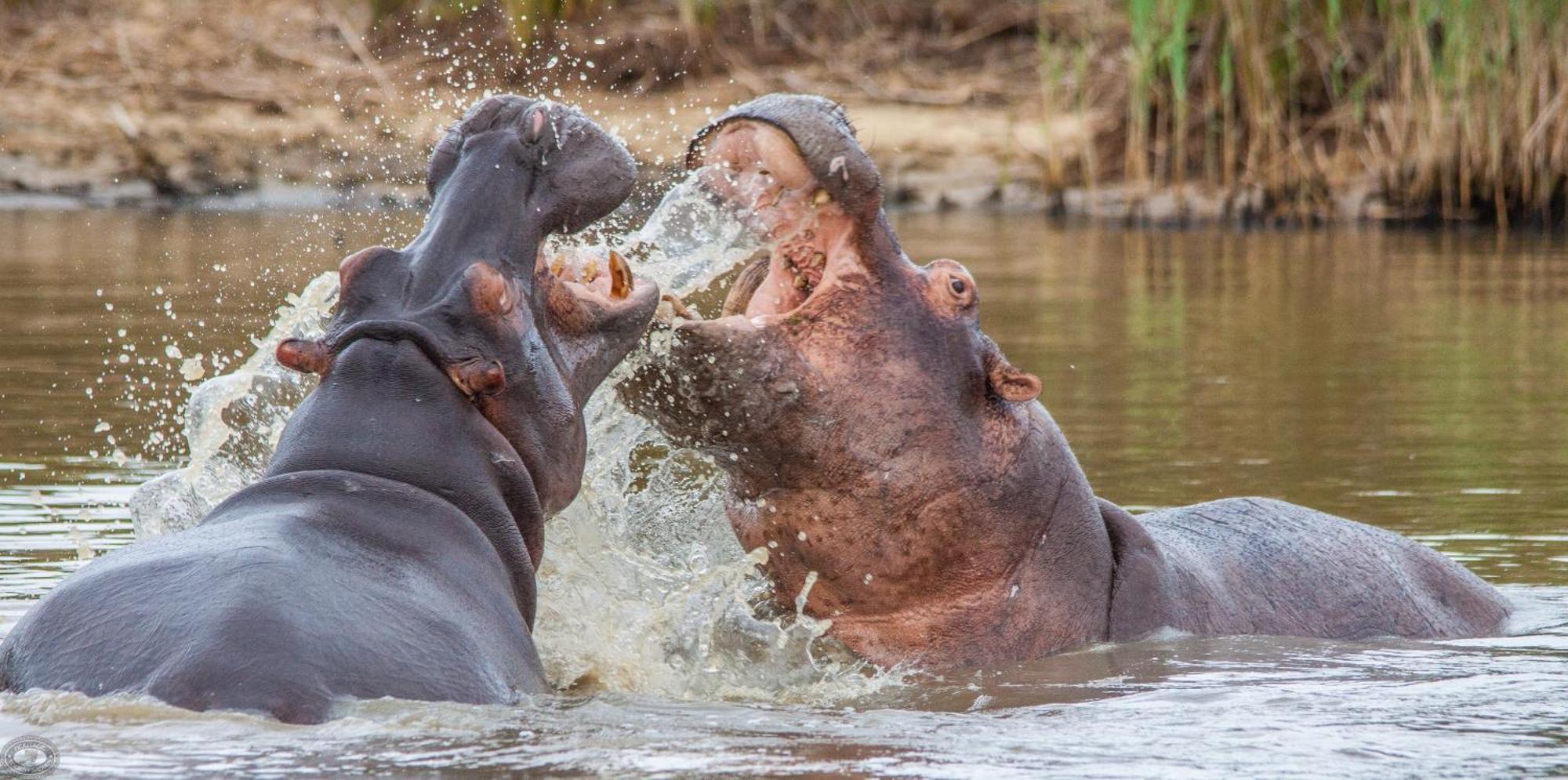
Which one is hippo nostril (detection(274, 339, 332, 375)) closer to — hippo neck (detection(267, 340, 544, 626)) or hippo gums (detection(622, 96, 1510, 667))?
hippo neck (detection(267, 340, 544, 626))

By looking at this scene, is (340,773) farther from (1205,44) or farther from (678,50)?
(678,50)

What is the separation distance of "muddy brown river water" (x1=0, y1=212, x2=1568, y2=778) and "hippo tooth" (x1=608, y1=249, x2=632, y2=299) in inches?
25.8

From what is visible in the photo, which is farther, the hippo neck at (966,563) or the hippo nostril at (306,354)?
the hippo neck at (966,563)

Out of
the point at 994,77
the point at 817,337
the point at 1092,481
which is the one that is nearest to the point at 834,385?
the point at 817,337

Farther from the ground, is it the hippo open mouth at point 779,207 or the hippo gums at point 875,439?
the hippo open mouth at point 779,207

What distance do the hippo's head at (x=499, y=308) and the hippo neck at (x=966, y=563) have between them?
657 mm

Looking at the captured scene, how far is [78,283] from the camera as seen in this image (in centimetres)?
1151

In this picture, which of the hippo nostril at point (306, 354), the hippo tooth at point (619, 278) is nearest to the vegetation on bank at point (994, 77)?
the hippo tooth at point (619, 278)

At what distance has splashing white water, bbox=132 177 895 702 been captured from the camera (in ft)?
14.4

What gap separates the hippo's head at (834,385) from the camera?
443cm

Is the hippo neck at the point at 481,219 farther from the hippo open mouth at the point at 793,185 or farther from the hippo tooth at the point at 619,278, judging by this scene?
the hippo open mouth at the point at 793,185

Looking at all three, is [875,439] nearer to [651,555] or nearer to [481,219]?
[651,555]

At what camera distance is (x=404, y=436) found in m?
3.76

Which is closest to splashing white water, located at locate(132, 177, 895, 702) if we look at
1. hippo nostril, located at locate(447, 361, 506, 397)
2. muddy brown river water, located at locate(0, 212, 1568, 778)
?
muddy brown river water, located at locate(0, 212, 1568, 778)
